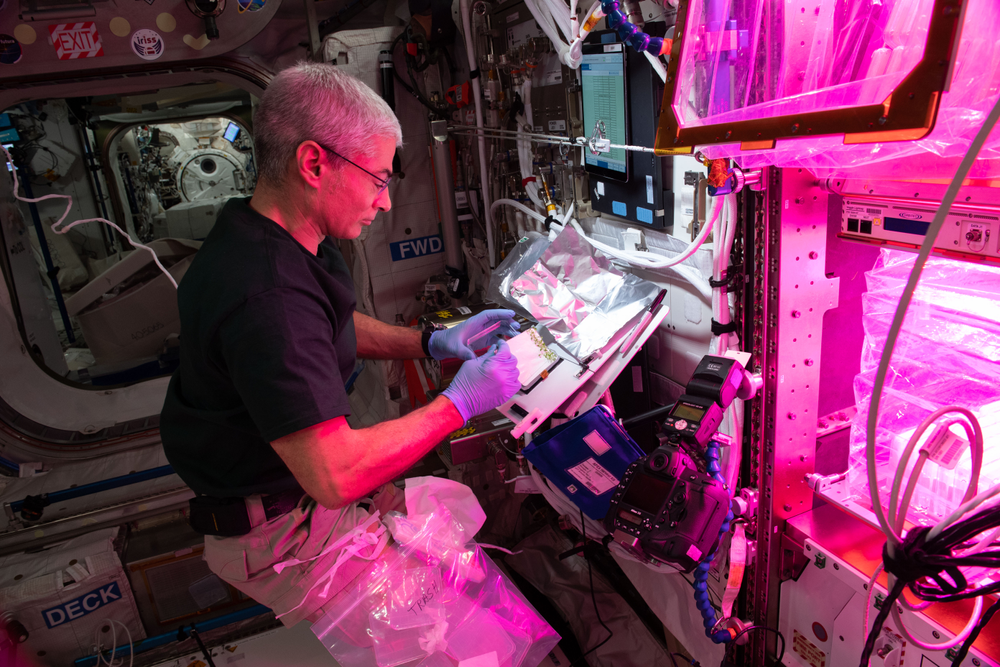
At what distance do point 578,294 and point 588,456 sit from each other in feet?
2.22

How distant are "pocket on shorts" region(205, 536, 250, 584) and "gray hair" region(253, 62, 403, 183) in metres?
1.25

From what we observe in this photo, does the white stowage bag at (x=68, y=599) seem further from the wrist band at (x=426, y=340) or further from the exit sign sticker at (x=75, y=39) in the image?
the exit sign sticker at (x=75, y=39)

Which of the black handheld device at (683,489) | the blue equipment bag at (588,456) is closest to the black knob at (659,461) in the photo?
the black handheld device at (683,489)

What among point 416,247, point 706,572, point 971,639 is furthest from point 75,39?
point 971,639

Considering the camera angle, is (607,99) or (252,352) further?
(607,99)

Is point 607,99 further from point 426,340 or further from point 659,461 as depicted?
point 659,461

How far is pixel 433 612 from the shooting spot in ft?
6.79

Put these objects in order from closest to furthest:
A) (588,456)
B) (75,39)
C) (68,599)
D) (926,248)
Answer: (926,248) < (588,456) < (68,599) < (75,39)

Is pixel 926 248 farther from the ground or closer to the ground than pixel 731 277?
farther from the ground

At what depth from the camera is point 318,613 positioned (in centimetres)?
210

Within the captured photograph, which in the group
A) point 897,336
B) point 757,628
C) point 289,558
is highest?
point 897,336

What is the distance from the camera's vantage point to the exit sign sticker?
127 inches

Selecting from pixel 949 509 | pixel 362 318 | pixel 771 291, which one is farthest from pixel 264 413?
pixel 949 509

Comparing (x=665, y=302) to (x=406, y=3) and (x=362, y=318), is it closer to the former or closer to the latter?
(x=362, y=318)
